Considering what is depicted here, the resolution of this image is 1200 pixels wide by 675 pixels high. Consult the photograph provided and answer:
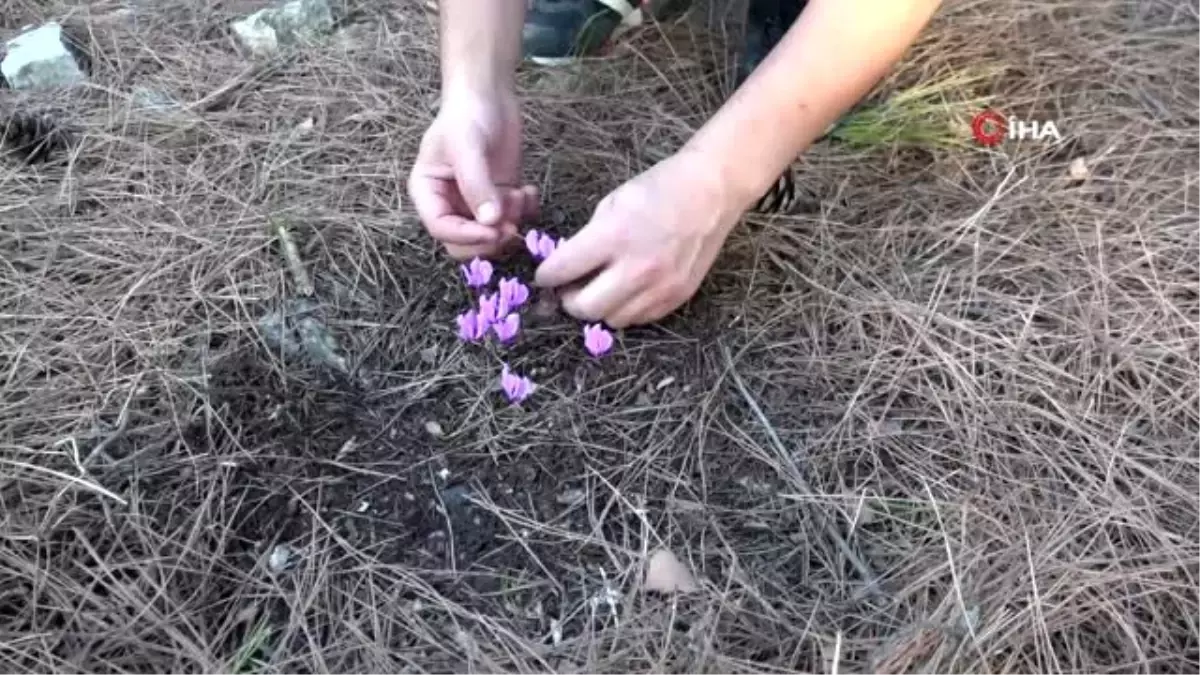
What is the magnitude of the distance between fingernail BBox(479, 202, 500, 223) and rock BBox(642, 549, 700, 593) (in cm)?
42

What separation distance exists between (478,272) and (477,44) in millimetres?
285

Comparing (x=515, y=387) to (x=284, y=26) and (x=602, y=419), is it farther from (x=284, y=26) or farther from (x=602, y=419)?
(x=284, y=26)

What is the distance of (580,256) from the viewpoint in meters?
1.34

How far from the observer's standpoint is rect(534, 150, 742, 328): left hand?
4.35 feet

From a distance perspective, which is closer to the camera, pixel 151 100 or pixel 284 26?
pixel 151 100

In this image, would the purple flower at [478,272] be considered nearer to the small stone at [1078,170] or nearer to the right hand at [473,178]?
the right hand at [473,178]

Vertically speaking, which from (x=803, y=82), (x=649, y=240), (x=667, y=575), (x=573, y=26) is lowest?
(x=667, y=575)

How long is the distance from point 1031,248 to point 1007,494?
419 mm

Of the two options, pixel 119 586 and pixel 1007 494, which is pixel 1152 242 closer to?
pixel 1007 494

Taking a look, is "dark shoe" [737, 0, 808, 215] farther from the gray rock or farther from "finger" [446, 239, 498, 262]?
the gray rock

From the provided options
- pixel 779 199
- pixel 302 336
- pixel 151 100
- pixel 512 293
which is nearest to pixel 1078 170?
pixel 779 199

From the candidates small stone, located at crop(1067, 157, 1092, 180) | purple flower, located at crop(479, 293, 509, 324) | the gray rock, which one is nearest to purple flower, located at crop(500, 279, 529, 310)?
purple flower, located at crop(479, 293, 509, 324)

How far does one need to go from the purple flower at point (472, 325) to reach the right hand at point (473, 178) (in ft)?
0.25

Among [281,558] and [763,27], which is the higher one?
[763,27]
